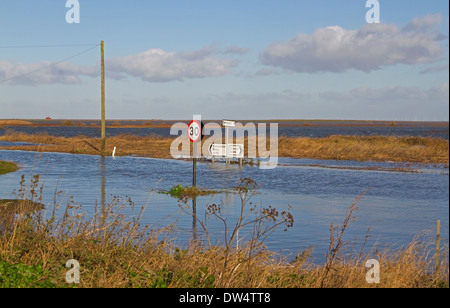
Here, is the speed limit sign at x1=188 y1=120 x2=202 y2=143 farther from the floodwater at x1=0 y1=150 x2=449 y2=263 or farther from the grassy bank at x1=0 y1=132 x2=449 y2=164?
the grassy bank at x1=0 y1=132 x2=449 y2=164

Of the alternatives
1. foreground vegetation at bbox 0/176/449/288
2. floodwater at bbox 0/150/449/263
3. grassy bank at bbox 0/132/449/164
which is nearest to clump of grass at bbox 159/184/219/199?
floodwater at bbox 0/150/449/263

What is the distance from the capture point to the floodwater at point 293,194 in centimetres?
1231

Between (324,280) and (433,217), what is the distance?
9286mm

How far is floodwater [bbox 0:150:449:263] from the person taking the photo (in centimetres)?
1231

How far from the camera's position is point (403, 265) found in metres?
7.77

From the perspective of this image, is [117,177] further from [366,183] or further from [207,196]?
[366,183]

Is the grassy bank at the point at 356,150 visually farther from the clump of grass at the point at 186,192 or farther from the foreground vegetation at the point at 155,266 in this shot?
the foreground vegetation at the point at 155,266

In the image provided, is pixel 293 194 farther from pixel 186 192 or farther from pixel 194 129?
pixel 194 129

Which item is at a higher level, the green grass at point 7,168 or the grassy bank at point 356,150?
the grassy bank at point 356,150

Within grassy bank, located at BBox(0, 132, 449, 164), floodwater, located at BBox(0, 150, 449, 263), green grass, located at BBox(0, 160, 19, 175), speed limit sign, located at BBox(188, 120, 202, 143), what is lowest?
floodwater, located at BBox(0, 150, 449, 263)

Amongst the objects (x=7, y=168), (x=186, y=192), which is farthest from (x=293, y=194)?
(x=7, y=168)

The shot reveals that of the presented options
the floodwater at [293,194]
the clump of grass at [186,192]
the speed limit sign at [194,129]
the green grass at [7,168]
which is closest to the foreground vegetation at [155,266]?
the floodwater at [293,194]

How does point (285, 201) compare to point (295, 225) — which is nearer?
point (295, 225)

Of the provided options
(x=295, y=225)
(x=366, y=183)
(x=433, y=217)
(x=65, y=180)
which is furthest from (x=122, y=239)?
(x=366, y=183)
